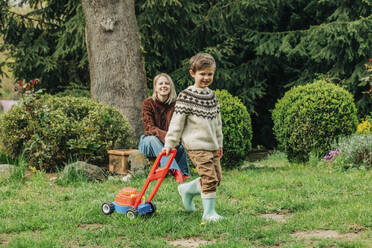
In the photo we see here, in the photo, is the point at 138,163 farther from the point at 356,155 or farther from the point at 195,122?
the point at 356,155

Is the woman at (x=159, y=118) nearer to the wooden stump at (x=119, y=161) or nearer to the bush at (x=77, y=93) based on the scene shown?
the wooden stump at (x=119, y=161)

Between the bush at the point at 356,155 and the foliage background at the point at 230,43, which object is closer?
the bush at the point at 356,155

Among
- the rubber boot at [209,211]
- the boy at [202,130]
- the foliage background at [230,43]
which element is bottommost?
the rubber boot at [209,211]

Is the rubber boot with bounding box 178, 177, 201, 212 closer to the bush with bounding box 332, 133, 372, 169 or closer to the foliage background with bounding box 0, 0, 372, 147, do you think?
the bush with bounding box 332, 133, 372, 169

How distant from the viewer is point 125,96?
8.59m

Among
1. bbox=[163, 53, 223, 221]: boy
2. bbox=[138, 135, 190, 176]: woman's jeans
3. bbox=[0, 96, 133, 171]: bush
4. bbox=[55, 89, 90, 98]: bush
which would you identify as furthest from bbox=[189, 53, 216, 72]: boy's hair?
bbox=[55, 89, 90, 98]: bush

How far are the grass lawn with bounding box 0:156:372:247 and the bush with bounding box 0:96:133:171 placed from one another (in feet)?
2.61

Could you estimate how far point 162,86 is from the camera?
6738mm

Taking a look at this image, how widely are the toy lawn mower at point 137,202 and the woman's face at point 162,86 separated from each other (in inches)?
96.5

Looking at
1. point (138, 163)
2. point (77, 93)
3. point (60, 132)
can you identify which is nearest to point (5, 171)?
point (60, 132)

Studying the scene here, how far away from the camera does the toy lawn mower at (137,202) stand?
4395 mm

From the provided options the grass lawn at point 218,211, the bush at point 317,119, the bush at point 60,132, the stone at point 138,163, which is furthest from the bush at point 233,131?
the bush at point 60,132

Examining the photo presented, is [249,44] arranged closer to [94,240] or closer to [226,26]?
[226,26]

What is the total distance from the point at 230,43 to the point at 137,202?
24.9ft
